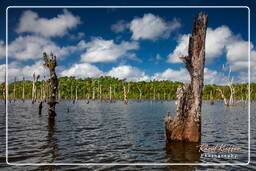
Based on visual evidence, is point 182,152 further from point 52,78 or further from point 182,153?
point 52,78

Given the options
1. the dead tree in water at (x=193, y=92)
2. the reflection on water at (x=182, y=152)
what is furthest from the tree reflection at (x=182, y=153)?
the dead tree in water at (x=193, y=92)

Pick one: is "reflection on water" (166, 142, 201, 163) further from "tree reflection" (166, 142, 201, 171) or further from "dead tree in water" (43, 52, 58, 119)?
"dead tree in water" (43, 52, 58, 119)

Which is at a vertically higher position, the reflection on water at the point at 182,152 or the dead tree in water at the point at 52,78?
the dead tree in water at the point at 52,78

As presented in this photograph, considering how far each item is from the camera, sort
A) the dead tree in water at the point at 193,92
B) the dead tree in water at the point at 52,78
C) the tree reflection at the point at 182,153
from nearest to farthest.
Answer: the tree reflection at the point at 182,153, the dead tree in water at the point at 193,92, the dead tree in water at the point at 52,78

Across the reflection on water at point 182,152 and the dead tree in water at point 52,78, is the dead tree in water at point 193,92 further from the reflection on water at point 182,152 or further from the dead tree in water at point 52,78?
the dead tree in water at point 52,78

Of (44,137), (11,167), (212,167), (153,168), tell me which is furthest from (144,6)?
(44,137)

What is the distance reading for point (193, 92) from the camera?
1928 cm

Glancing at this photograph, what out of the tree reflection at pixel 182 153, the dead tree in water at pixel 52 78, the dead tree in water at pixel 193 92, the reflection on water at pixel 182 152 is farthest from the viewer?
the dead tree in water at pixel 52 78

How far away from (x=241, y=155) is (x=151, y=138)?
321 inches

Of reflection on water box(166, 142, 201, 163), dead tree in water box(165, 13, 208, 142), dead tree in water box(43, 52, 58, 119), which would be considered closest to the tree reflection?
reflection on water box(166, 142, 201, 163)

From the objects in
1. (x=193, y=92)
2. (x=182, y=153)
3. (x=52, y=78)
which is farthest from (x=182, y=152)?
(x=52, y=78)

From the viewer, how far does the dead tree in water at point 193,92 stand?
18750mm

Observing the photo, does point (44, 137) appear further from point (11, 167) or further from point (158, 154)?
point (158, 154)

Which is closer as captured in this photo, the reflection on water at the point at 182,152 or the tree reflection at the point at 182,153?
the tree reflection at the point at 182,153
